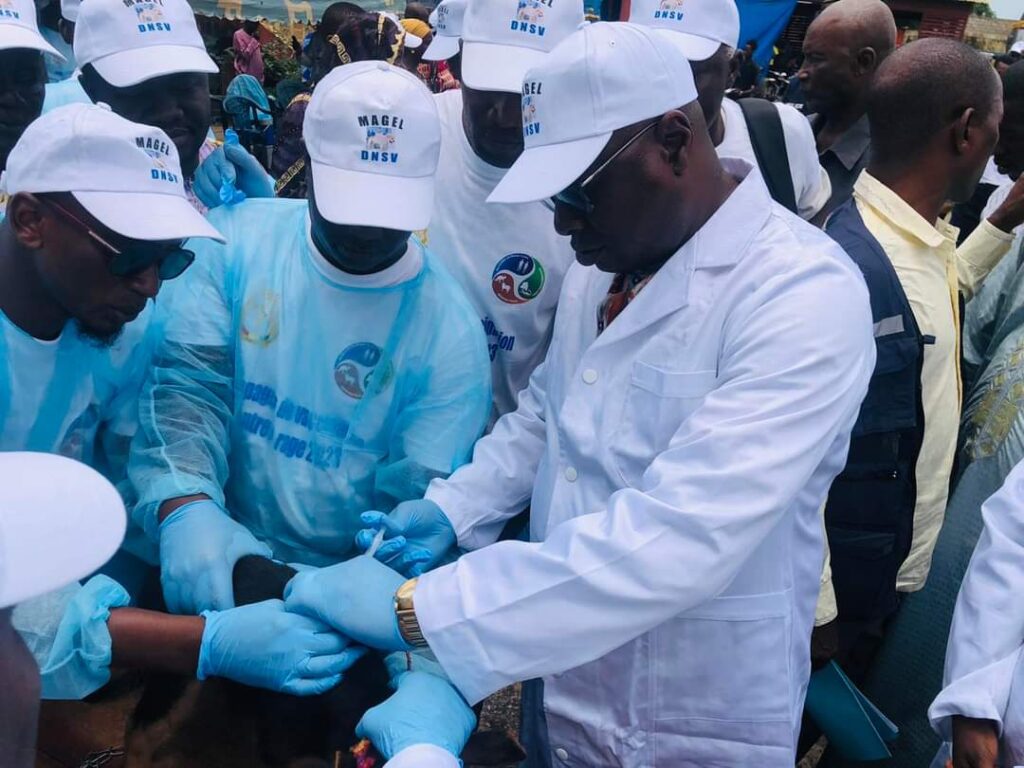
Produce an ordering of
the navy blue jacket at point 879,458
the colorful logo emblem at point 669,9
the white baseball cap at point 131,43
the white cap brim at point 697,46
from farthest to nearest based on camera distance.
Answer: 1. the colorful logo emblem at point 669,9
2. the white cap brim at point 697,46
3. the white baseball cap at point 131,43
4. the navy blue jacket at point 879,458

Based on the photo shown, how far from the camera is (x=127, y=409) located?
2.07 metres

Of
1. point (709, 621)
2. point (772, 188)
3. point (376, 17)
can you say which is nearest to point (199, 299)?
point (709, 621)

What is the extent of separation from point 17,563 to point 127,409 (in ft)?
4.39

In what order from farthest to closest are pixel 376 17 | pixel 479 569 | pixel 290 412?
pixel 376 17 < pixel 290 412 < pixel 479 569

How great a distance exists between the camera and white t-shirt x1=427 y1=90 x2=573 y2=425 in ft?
8.23

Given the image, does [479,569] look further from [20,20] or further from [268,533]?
[20,20]

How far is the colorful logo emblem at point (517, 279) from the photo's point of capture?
2508mm

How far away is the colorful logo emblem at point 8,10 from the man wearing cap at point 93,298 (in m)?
1.23

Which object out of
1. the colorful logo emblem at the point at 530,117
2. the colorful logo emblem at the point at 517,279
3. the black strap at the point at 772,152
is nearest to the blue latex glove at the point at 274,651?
the colorful logo emblem at the point at 530,117

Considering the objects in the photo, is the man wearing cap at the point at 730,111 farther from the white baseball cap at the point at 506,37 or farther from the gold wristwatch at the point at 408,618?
the gold wristwatch at the point at 408,618

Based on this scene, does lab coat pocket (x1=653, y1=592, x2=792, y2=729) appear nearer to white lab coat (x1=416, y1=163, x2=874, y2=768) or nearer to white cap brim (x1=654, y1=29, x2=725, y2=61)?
white lab coat (x1=416, y1=163, x2=874, y2=768)

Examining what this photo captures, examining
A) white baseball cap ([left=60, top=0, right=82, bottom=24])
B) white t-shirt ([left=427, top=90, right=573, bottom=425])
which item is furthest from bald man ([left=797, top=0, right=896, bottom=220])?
white baseball cap ([left=60, top=0, right=82, bottom=24])

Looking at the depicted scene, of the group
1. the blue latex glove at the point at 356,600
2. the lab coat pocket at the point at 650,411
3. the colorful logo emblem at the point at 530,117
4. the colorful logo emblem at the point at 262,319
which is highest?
the colorful logo emblem at the point at 530,117

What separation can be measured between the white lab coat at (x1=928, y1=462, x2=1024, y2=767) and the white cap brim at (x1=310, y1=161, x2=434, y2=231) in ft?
4.51
